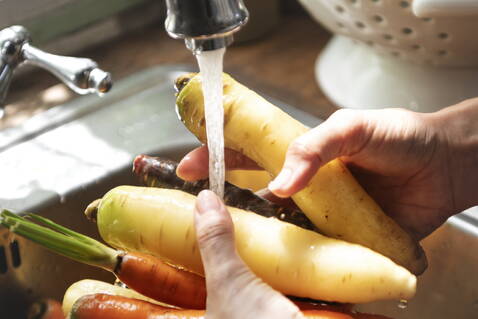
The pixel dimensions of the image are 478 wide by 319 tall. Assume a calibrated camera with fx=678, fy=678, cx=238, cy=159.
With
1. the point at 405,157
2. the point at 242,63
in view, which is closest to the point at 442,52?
the point at 405,157

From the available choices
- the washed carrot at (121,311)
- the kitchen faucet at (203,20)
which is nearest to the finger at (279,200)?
Answer: the washed carrot at (121,311)

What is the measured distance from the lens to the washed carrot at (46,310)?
0.82m

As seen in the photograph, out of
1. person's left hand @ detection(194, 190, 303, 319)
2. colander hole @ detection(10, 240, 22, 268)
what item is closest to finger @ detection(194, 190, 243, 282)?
person's left hand @ detection(194, 190, 303, 319)

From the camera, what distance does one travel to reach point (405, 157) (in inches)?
29.5

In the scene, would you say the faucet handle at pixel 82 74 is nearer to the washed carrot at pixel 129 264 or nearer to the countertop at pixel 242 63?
the washed carrot at pixel 129 264

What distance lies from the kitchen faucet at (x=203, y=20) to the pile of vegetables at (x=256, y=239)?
15 centimetres

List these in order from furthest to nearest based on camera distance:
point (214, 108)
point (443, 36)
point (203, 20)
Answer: point (443, 36) → point (214, 108) → point (203, 20)

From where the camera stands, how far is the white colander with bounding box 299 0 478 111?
93cm

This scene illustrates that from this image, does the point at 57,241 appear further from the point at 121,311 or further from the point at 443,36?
the point at 443,36

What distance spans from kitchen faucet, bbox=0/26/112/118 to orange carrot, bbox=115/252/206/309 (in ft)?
0.65

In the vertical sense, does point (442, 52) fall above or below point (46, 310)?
above

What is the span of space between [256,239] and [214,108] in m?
0.13

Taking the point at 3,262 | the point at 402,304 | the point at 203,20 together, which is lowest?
the point at 402,304

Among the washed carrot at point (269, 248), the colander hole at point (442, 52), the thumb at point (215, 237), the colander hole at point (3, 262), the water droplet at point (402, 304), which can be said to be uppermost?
the thumb at point (215, 237)
